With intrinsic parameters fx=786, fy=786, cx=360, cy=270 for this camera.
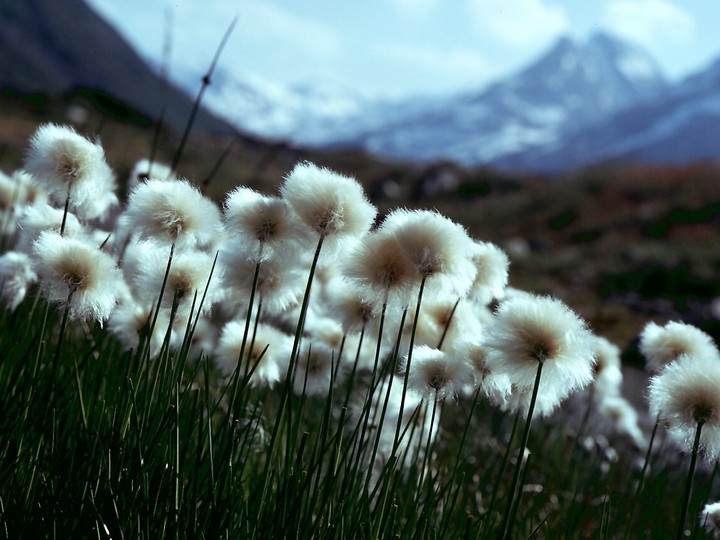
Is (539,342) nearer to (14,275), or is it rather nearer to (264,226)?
(264,226)

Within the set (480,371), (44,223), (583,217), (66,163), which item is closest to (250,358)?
(480,371)

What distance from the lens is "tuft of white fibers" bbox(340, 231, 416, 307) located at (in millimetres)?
1495

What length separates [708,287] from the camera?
38.2ft

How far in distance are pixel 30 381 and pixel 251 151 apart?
1845 inches

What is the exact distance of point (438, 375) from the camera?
5.46ft

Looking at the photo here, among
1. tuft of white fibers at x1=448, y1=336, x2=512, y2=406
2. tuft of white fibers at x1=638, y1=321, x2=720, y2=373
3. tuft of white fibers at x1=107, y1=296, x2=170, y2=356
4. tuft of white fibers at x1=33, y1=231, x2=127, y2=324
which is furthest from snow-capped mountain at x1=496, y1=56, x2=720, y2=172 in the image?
tuft of white fibers at x1=33, y1=231, x2=127, y2=324

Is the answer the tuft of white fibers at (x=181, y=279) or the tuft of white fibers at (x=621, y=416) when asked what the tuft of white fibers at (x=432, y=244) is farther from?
the tuft of white fibers at (x=621, y=416)

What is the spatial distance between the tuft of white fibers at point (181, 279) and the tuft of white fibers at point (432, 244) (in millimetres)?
461

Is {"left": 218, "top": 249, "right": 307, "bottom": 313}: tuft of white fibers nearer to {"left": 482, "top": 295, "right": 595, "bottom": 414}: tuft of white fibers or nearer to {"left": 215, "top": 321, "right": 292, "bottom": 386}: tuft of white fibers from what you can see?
{"left": 215, "top": 321, "right": 292, "bottom": 386}: tuft of white fibers

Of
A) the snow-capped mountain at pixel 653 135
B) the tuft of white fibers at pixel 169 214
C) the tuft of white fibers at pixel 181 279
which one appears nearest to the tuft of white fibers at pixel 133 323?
the tuft of white fibers at pixel 181 279

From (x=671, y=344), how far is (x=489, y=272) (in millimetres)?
507

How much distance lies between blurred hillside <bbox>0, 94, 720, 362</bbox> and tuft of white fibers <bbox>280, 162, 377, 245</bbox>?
2.38 ft

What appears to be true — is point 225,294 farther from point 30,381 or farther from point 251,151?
point 251,151

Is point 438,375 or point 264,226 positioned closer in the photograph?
point 264,226
